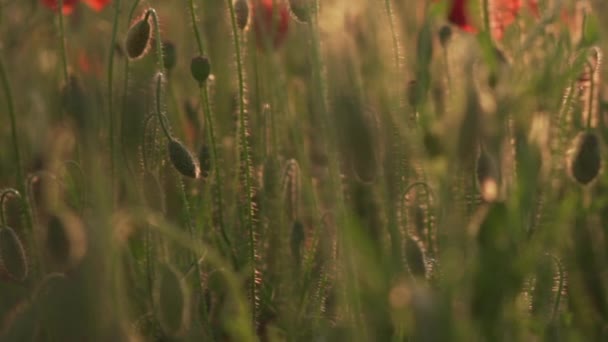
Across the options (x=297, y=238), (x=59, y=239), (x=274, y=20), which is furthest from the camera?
(x=274, y=20)

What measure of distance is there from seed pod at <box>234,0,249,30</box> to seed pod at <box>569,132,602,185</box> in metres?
0.47

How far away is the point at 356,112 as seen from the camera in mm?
872

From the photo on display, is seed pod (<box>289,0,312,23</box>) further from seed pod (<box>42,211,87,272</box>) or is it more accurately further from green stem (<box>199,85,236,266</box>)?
seed pod (<box>42,211,87,272</box>)

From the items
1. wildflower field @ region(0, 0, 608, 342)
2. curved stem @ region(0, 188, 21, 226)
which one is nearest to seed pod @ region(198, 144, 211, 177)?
wildflower field @ region(0, 0, 608, 342)

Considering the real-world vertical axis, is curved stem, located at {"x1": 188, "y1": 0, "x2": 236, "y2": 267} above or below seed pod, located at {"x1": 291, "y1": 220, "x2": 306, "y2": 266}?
above

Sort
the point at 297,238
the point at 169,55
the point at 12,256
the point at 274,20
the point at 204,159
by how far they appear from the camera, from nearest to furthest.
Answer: the point at 12,256, the point at 297,238, the point at 204,159, the point at 169,55, the point at 274,20

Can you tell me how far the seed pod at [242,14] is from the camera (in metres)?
1.38

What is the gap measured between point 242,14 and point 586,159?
1.62ft

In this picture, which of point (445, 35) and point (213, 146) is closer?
point (213, 146)

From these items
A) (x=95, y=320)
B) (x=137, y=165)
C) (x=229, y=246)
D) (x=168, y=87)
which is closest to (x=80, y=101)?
(x=137, y=165)

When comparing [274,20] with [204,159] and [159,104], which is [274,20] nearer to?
[204,159]

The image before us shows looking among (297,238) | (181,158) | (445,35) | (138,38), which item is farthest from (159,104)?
(445,35)

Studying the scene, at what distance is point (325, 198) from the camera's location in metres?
1.87

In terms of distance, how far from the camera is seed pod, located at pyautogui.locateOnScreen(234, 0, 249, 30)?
1376 millimetres
